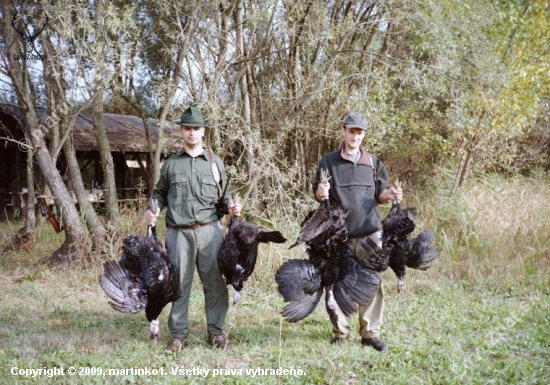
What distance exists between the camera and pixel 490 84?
847cm

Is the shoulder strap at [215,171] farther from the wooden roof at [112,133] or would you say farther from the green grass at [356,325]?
the wooden roof at [112,133]

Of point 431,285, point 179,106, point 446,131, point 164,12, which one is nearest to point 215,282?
point 431,285

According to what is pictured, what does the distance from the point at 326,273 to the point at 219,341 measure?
1158mm

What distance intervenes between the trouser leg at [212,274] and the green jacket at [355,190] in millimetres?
977

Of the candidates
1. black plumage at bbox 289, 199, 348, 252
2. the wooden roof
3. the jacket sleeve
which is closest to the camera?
black plumage at bbox 289, 199, 348, 252

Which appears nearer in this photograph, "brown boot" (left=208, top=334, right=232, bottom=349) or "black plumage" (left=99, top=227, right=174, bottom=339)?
"black plumage" (left=99, top=227, right=174, bottom=339)

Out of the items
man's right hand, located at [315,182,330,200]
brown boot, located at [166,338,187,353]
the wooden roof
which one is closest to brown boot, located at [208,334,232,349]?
brown boot, located at [166,338,187,353]

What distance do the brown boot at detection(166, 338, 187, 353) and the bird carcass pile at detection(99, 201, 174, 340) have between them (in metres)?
0.24

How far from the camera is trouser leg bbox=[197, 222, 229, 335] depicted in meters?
4.14

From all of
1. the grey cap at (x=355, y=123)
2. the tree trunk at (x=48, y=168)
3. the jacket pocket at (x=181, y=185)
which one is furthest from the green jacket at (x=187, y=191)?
the tree trunk at (x=48, y=168)

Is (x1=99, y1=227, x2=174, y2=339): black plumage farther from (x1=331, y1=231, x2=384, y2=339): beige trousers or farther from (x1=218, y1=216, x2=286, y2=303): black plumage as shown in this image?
(x1=331, y1=231, x2=384, y2=339): beige trousers

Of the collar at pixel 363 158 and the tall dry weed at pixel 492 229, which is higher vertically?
the collar at pixel 363 158

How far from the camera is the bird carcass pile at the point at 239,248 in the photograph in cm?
406

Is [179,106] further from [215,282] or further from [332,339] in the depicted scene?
[332,339]
